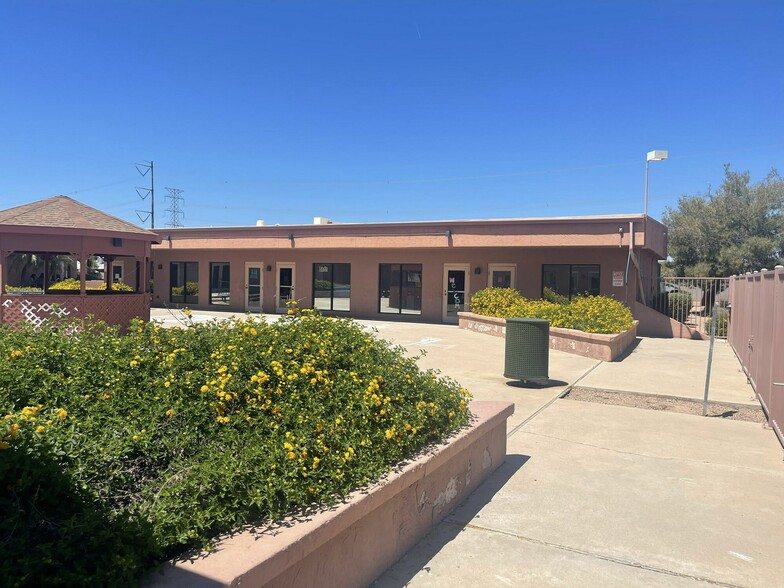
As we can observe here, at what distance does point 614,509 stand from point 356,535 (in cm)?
250

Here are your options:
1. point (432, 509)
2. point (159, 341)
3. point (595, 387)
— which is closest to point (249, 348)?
point (159, 341)

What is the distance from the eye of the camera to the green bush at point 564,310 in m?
14.8

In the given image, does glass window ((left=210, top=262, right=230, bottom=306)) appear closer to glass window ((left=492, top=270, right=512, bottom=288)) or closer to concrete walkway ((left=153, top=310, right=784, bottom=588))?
glass window ((left=492, top=270, right=512, bottom=288))

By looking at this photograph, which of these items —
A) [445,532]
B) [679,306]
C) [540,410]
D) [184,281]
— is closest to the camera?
[445,532]

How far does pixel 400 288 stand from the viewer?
2356cm

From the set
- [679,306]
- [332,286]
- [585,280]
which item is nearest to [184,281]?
[332,286]

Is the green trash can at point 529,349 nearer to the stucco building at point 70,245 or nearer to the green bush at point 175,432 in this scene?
the green bush at point 175,432

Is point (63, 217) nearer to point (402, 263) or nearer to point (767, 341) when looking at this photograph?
point (402, 263)

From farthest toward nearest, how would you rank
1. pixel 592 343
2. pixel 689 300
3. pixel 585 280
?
pixel 689 300 < pixel 585 280 < pixel 592 343

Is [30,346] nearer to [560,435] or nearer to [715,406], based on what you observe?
[560,435]

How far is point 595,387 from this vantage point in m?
10.0

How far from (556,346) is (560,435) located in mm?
8471

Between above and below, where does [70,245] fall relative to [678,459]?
above

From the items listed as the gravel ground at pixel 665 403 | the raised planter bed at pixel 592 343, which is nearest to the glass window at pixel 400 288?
the raised planter bed at pixel 592 343
